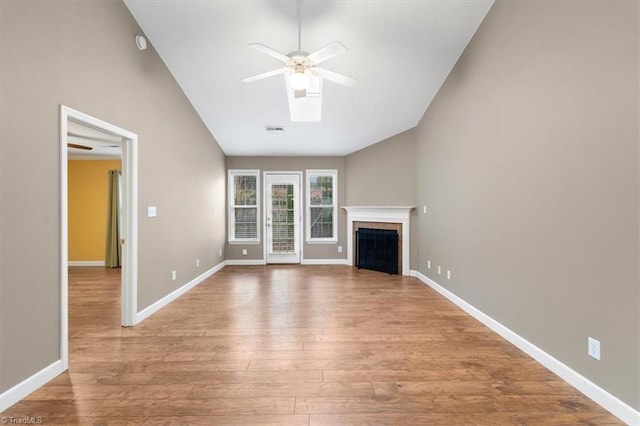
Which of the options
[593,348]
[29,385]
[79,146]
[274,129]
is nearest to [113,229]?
[79,146]

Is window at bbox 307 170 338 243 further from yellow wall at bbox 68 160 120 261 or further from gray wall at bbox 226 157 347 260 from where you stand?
yellow wall at bbox 68 160 120 261

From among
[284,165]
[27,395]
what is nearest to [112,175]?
[284,165]

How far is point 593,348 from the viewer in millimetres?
2051

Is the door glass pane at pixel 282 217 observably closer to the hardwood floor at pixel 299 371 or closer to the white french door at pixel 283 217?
the white french door at pixel 283 217

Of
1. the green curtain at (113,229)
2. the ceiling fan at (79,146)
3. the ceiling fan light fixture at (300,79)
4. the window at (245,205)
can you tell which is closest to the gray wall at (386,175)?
→ the window at (245,205)

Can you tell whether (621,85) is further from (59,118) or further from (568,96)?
(59,118)

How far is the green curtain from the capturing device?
671 cm

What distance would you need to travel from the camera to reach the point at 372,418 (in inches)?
72.7

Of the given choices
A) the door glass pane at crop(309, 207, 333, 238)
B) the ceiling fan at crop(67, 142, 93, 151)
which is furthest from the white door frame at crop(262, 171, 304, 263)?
the ceiling fan at crop(67, 142, 93, 151)

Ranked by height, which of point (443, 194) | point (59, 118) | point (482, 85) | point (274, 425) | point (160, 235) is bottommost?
point (274, 425)

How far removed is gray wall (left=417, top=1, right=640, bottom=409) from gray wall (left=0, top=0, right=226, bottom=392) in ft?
12.3

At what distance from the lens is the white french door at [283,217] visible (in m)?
7.23

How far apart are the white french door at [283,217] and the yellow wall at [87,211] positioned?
3614mm

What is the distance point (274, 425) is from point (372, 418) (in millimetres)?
576
